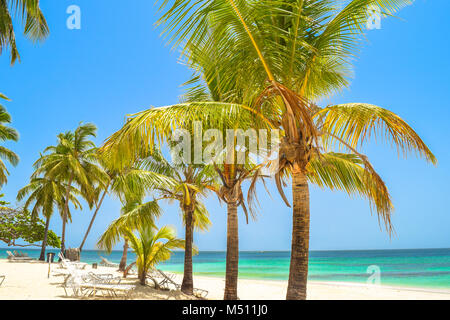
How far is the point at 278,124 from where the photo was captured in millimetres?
5422

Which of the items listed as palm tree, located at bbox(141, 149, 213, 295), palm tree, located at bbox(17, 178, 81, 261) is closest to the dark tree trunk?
palm tree, located at bbox(141, 149, 213, 295)

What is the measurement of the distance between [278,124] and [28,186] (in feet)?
79.9

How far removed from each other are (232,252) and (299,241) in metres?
4.12

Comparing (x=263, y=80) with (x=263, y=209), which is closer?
(x=263, y=80)

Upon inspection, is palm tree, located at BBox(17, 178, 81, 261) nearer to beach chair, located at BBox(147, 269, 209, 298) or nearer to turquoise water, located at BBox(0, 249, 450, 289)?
turquoise water, located at BBox(0, 249, 450, 289)

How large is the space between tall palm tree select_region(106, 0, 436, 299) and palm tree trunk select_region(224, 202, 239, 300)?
3.81 metres

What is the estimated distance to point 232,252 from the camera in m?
8.62

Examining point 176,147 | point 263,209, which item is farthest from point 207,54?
point 176,147

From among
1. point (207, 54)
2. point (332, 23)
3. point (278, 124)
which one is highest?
point (332, 23)

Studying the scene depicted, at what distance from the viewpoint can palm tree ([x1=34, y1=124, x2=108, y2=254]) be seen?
68.2 feet

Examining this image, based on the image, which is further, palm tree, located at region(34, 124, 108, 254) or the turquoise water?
the turquoise water

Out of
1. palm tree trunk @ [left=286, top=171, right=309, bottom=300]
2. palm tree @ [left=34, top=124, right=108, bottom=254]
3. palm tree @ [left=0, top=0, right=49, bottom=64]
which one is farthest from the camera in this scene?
palm tree @ [left=34, top=124, right=108, bottom=254]
